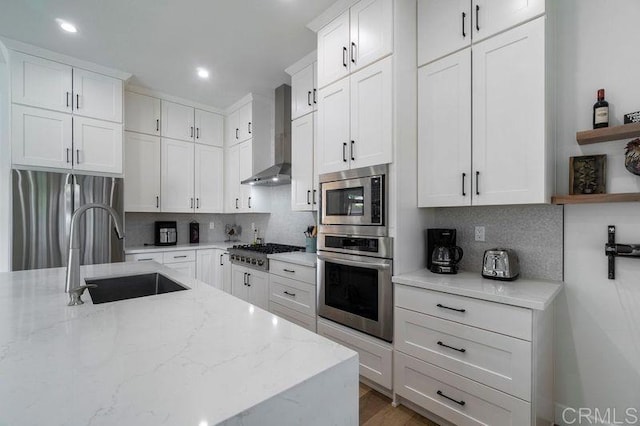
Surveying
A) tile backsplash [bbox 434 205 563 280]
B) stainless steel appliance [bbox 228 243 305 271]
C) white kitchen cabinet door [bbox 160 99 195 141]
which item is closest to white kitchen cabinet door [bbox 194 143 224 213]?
white kitchen cabinet door [bbox 160 99 195 141]

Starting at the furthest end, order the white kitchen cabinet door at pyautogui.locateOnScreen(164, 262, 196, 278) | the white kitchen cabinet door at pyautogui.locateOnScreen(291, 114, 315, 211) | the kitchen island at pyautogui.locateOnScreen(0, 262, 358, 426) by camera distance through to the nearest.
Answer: the white kitchen cabinet door at pyautogui.locateOnScreen(164, 262, 196, 278) < the white kitchen cabinet door at pyautogui.locateOnScreen(291, 114, 315, 211) < the kitchen island at pyautogui.locateOnScreen(0, 262, 358, 426)

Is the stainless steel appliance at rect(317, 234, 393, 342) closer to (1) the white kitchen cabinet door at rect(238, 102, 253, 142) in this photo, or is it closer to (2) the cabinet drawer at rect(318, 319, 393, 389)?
(2) the cabinet drawer at rect(318, 319, 393, 389)

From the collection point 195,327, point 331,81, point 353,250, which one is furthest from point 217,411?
point 331,81

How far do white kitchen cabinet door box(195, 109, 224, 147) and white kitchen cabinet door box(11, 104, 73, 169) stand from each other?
151cm

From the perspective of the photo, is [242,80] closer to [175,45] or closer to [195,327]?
[175,45]

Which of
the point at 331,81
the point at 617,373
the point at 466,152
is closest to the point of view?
the point at 617,373

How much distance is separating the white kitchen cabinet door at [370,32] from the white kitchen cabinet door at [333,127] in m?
0.20

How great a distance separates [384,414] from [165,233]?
3.54 metres

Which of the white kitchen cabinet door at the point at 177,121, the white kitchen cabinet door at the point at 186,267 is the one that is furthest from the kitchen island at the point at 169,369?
the white kitchen cabinet door at the point at 177,121

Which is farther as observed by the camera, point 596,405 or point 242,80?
point 242,80

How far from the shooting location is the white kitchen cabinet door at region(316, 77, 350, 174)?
2.31m

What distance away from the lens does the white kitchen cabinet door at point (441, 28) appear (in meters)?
1.87

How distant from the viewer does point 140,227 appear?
4.11m

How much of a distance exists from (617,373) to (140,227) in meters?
4.91
